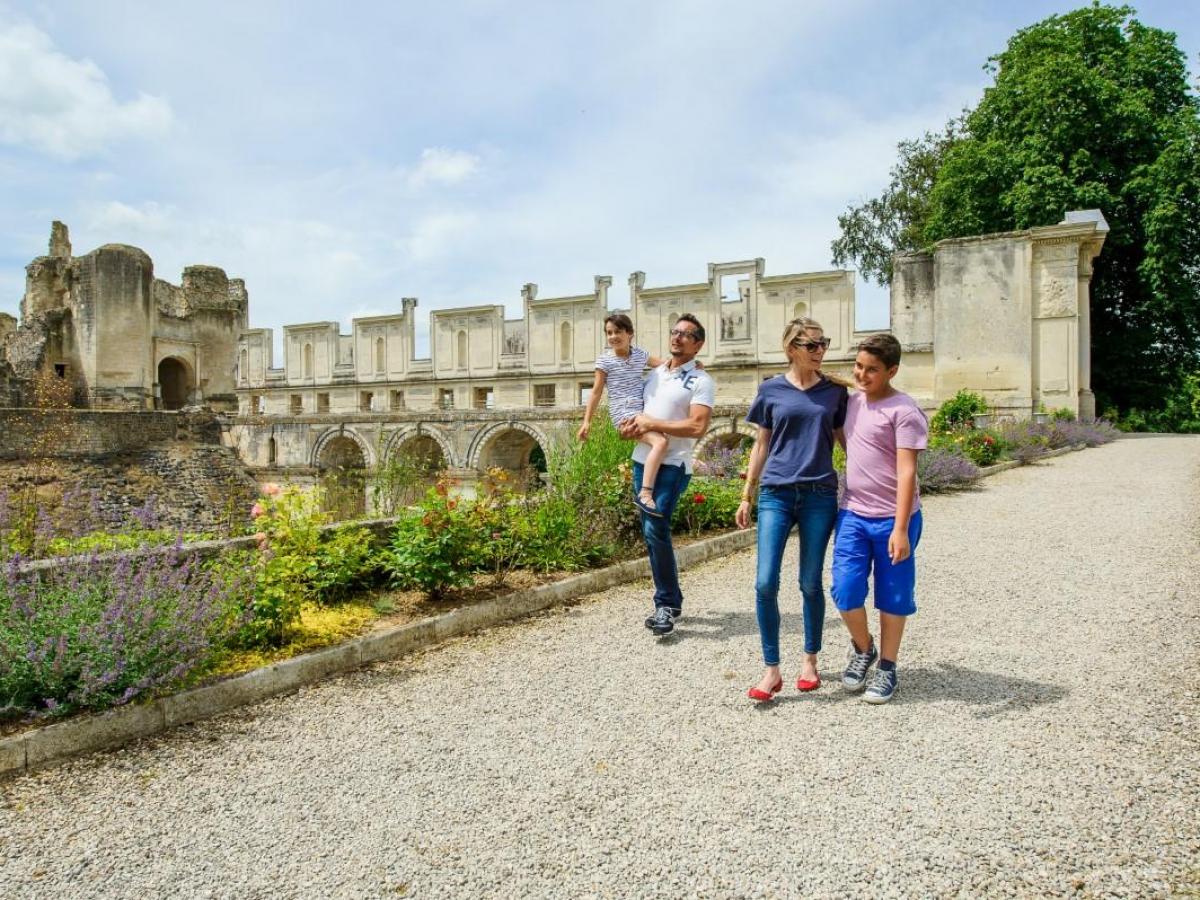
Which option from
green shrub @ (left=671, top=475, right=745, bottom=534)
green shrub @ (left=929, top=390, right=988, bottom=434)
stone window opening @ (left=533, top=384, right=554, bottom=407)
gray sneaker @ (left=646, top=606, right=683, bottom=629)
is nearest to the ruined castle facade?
stone window opening @ (left=533, top=384, right=554, bottom=407)

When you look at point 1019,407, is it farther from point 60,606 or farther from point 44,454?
point 44,454

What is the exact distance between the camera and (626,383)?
4.25 metres

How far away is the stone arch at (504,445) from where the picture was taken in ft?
73.8

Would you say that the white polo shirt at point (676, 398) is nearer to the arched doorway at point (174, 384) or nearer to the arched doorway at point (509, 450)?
the arched doorway at point (509, 450)

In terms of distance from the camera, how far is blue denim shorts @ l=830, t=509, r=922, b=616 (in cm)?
302

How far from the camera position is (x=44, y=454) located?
19250 mm

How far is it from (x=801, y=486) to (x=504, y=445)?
20.7 m

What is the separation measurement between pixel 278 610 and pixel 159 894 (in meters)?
1.78

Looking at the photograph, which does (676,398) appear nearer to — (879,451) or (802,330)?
(802,330)

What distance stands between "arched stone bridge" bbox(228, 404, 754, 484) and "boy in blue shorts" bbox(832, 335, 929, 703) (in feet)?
52.7

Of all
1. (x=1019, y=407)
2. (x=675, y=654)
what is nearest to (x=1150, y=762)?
(x=675, y=654)

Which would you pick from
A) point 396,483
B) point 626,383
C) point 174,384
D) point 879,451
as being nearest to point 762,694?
point 879,451

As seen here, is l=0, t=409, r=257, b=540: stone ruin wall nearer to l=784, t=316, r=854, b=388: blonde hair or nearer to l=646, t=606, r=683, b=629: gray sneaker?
l=646, t=606, r=683, b=629: gray sneaker

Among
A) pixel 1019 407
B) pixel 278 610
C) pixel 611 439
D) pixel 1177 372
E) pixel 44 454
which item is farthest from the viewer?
pixel 1177 372
